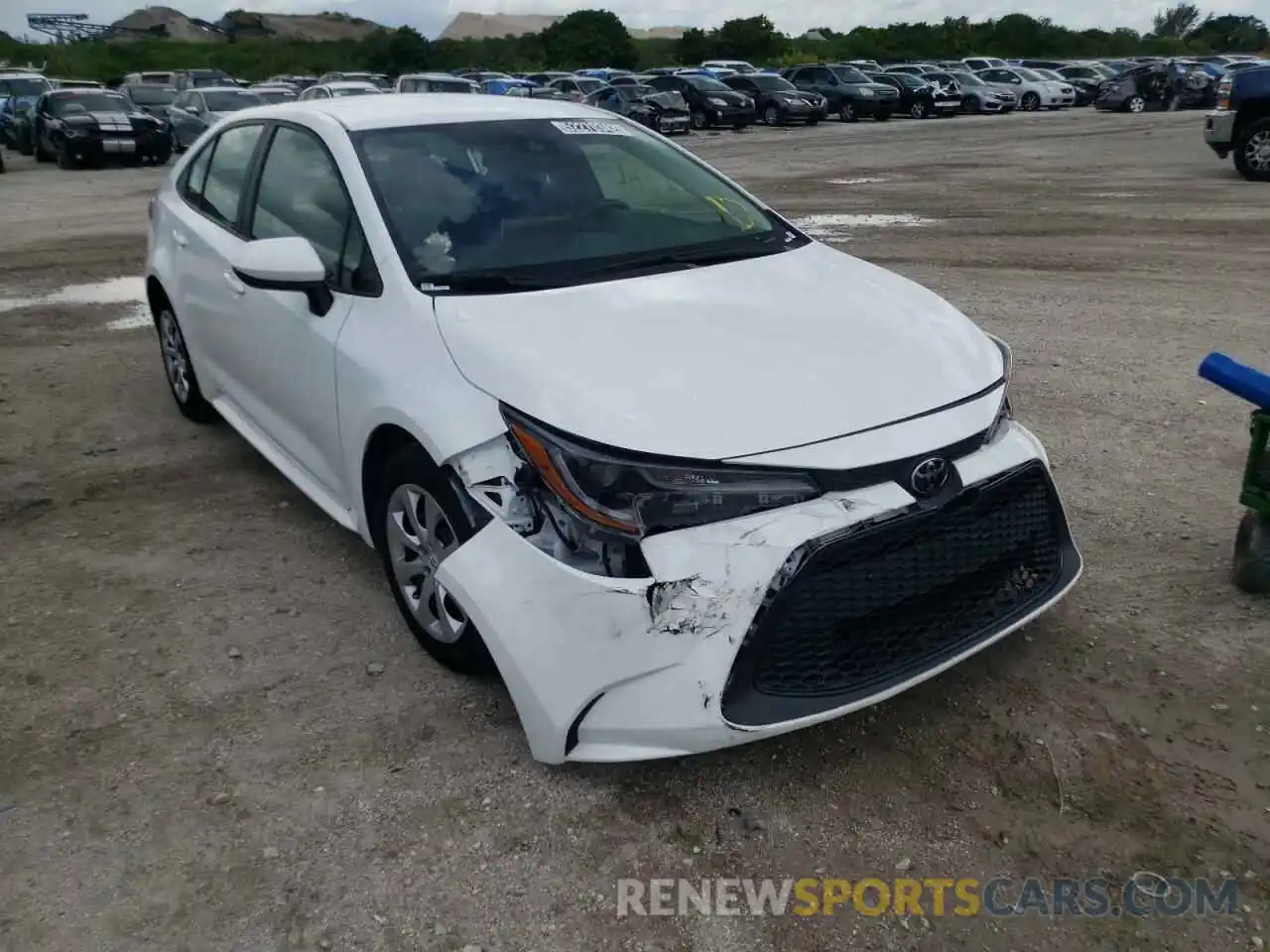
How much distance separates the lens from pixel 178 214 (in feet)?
16.3

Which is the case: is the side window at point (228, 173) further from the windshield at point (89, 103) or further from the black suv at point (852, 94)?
the black suv at point (852, 94)

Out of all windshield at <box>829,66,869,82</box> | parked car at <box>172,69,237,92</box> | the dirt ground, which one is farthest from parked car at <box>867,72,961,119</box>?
the dirt ground

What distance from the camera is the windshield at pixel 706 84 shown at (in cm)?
2916

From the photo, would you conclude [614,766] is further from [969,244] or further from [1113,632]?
[969,244]

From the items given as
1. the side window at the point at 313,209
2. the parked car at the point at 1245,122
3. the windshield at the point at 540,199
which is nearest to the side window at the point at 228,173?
the side window at the point at 313,209

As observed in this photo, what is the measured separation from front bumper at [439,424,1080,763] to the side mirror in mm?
1144

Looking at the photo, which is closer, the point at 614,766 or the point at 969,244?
the point at 614,766

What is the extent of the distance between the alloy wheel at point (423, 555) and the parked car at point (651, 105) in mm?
25167

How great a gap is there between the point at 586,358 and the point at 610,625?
720mm

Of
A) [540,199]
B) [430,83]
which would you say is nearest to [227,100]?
[430,83]

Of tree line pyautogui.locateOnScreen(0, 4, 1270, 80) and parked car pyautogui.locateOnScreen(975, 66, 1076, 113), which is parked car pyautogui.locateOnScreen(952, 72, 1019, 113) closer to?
parked car pyautogui.locateOnScreen(975, 66, 1076, 113)

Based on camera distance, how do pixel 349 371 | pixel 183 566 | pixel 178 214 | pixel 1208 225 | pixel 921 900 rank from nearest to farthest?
pixel 921 900, pixel 349 371, pixel 183 566, pixel 178 214, pixel 1208 225

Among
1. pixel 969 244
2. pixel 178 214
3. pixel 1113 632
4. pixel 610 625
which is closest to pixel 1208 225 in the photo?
pixel 969 244

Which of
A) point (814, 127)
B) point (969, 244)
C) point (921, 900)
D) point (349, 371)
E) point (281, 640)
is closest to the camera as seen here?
point (921, 900)
